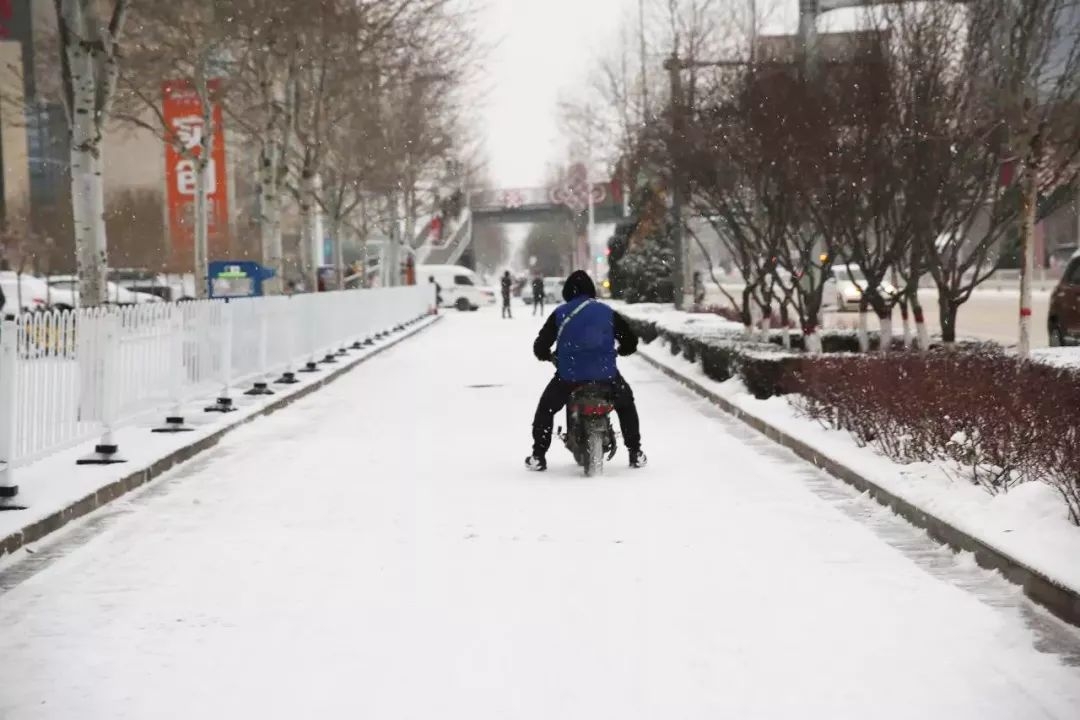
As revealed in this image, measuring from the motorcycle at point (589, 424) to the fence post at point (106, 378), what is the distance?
3.71 meters

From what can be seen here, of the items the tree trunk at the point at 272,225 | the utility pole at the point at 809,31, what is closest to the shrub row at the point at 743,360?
the utility pole at the point at 809,31

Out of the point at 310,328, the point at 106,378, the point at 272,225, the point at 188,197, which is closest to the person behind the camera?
the point at 106,378

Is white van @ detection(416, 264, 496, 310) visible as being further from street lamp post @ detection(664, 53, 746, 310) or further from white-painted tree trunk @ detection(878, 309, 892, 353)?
white-painted tree trunk @ detection(878, 309, 892, 353)

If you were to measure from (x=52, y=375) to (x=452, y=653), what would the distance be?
5.69 meters

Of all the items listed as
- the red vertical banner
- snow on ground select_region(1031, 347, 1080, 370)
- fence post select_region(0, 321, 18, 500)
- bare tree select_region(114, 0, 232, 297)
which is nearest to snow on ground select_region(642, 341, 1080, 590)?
snow on ground select_region(1031, 347, 1080, 370)

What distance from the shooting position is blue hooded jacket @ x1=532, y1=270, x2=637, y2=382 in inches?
493

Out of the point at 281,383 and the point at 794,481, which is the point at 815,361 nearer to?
the point at 794,481

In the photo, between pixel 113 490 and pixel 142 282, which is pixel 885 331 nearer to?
pixel 113 490

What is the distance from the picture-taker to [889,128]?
19594mm

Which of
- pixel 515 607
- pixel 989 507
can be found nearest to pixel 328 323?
pixel 989 507

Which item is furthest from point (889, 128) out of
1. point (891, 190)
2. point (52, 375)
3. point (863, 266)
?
point (52, 375)

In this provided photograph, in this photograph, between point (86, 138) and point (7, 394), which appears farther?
point (86, 138)

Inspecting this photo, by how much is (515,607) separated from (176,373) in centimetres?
885

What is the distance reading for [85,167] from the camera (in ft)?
58.5
